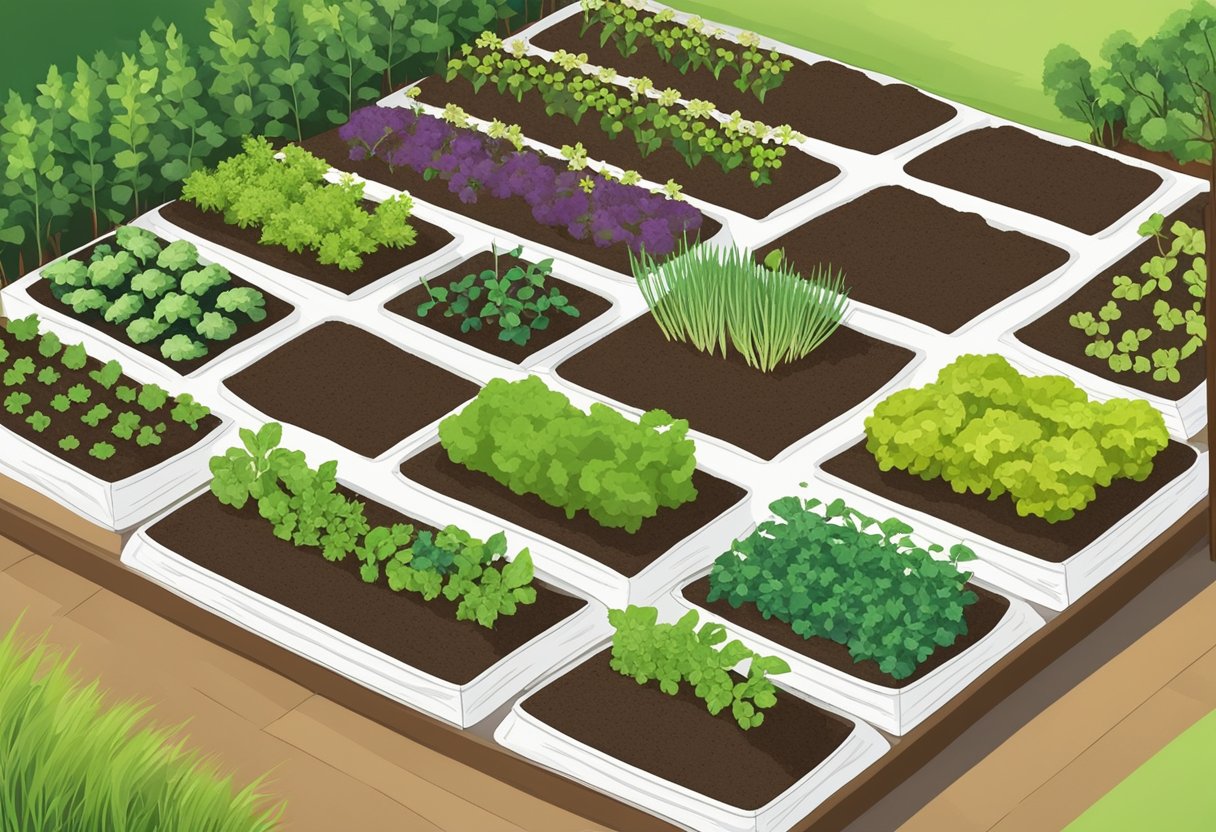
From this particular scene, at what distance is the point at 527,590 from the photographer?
6492 millimetres

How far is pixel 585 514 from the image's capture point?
696 centimetres

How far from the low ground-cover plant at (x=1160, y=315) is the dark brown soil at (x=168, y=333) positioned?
9.23 ft

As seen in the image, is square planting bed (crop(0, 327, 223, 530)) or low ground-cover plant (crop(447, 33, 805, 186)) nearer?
square planting bed (crop(0, 327, 223, 530))

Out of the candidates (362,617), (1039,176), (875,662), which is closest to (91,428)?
(362,617)

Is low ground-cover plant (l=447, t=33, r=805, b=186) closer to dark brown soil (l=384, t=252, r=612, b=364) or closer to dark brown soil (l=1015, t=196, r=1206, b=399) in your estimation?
dark brown soil (l=384, t=252, r=612, b=364)

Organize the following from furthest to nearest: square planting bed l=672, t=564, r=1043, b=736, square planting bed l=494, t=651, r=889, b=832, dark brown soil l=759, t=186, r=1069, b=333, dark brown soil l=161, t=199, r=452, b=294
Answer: dark brown soil l=161, t=199, r=452, b=294, dark brown soil l=759, t=186, r=1069, b=333, square planting bed l=672, t=564, r=1043, b=736, square planting bed l=494, t=651, r=889, b=832

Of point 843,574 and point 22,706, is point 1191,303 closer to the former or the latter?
point 843,574

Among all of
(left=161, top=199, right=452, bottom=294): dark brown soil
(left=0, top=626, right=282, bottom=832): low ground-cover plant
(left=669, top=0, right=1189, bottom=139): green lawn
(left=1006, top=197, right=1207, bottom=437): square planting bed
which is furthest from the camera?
(left=669, top=0, right=1189, bottom=139): green lawn

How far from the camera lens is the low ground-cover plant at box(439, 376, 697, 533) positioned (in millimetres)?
6785

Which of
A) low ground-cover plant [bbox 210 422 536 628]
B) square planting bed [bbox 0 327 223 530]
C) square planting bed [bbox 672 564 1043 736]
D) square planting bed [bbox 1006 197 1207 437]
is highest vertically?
square planting bed [bbox 1006 197 1207 437]

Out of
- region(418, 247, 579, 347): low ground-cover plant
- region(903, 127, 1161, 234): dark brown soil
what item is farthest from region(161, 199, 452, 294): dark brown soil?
region(903, 127, 1161, 234): dark brown soil

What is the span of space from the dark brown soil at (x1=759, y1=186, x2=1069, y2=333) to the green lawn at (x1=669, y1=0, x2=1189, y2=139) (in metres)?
1.52

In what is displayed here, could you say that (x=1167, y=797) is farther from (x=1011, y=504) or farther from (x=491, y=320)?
(x=491, y=320)

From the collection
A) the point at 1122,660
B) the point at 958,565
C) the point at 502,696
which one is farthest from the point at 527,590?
the point at 1122,660
